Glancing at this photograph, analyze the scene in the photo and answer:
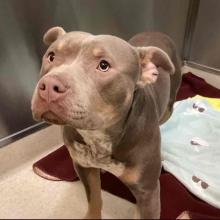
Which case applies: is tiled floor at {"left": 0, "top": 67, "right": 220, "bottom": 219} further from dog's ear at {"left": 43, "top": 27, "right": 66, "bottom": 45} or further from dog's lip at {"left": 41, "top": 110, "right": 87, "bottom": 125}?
dog's ear at {"left": 43, "top": 27, "right": 66, "bottom": 45}

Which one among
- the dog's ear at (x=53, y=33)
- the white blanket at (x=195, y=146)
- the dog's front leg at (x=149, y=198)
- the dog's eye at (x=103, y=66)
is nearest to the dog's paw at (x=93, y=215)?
the dog's front leg at (x=149, y=198)

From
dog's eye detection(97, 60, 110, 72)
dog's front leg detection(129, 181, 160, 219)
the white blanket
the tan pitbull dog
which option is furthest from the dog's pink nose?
the white blanket

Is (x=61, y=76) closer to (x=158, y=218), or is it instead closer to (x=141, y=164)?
(x=158, y=218)

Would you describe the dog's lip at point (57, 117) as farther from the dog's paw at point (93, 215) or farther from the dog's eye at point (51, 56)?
the dog's paw at point (93, 215)

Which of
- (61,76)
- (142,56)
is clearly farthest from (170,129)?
(61,76)

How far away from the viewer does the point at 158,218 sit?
A: 80cm

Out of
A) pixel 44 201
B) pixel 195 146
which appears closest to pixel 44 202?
pixel 44 201

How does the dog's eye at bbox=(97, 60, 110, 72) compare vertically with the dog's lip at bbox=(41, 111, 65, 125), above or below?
above

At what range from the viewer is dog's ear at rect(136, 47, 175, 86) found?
3.90 feet

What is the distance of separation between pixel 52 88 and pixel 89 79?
0.14 meters

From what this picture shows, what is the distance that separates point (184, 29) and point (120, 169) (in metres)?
1.82

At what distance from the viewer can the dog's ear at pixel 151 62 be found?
1.19 m

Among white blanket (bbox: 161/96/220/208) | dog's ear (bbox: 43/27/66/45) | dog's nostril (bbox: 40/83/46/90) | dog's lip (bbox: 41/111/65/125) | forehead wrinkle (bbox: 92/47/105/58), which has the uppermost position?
forehead wrinkle (bbox: 92/47/105/58)

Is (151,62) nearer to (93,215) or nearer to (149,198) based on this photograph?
(149,198)
